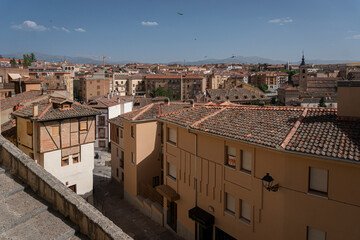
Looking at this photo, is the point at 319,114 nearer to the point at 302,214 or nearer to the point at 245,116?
the point at 245,116

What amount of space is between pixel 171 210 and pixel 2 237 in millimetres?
15147

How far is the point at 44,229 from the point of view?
3787 mm

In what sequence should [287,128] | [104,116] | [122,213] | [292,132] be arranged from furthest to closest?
[104,116] → [122,213] → [287,128] → [292,132]

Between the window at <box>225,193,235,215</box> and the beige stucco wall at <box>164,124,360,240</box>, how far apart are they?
7.5 inches

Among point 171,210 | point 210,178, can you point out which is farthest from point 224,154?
point 171,210

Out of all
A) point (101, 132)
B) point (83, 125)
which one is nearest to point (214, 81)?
point (101, 132)

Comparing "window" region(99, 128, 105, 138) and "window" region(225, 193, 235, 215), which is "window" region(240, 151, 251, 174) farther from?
"window" region(99, 128, 105, 138)

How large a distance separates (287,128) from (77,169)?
1548cm

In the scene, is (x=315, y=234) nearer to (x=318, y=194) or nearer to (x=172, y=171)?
(x=318, y=194)

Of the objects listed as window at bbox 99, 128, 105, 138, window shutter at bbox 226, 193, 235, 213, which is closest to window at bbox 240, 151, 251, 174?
window shutter at bbox 226, 193, 235, 213

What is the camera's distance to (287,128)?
1169cm

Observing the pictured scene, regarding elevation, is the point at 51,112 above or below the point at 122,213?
above

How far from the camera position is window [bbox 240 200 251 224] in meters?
12.6

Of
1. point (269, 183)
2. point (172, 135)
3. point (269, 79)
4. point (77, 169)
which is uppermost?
point (269, 79)
